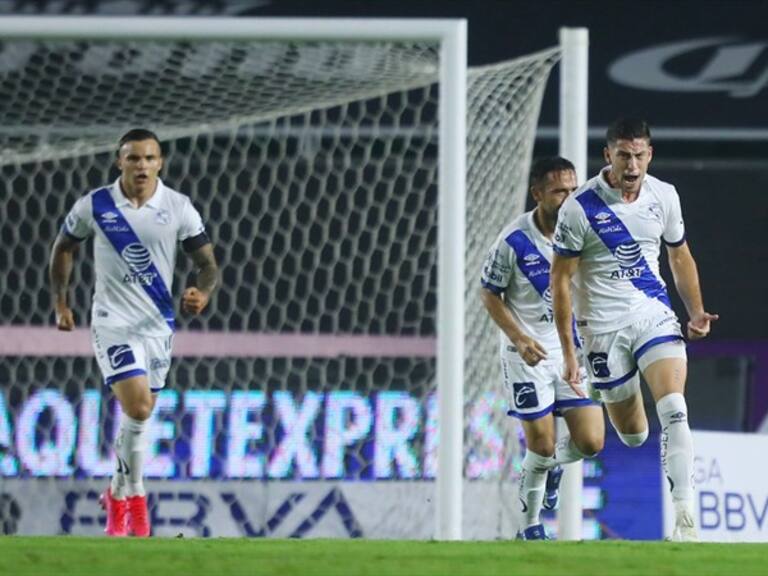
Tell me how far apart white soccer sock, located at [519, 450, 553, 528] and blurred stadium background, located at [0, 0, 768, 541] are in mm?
1785

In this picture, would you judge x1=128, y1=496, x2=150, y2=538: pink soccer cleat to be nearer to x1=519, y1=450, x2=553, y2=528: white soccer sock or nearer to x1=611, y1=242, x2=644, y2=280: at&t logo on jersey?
x1=519, y1=450, x2=553, y2=528: white soccer sock

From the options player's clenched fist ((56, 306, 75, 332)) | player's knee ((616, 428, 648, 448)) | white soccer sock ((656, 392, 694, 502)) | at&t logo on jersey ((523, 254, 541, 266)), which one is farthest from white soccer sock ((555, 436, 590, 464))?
player's clenched fist ((56, 306, 75, 332))

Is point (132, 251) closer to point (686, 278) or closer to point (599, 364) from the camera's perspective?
point (599, 364)

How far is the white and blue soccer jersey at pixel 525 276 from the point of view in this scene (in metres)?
8.23

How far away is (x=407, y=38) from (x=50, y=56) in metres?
2.65

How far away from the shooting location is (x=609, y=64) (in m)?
10.8

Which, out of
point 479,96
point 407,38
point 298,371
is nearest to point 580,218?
point 407,38

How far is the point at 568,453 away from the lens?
841 centimetres

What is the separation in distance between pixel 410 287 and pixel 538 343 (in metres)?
2.40

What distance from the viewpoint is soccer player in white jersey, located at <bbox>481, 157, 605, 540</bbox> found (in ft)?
26.8

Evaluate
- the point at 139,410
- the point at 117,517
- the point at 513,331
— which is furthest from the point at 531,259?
the point at 117,517

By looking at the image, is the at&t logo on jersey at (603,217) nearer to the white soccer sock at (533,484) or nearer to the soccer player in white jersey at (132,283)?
the white soccer sock at (533,484)

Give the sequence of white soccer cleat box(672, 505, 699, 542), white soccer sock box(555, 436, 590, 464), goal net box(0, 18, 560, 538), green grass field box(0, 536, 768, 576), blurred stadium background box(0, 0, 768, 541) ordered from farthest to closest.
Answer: blurred stadium background box(0, 0, 768, 541) < goal net box(0, 18, 560, 538) < white soccer sock box(555, 436, 590, 464) < white soccer cleat box(672, 505, 699, 542) < green grass field box(0, 536, 768, 576)

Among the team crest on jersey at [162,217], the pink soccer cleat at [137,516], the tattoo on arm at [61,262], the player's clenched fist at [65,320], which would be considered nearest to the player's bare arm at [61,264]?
the tattoo on arm at [61,262]
